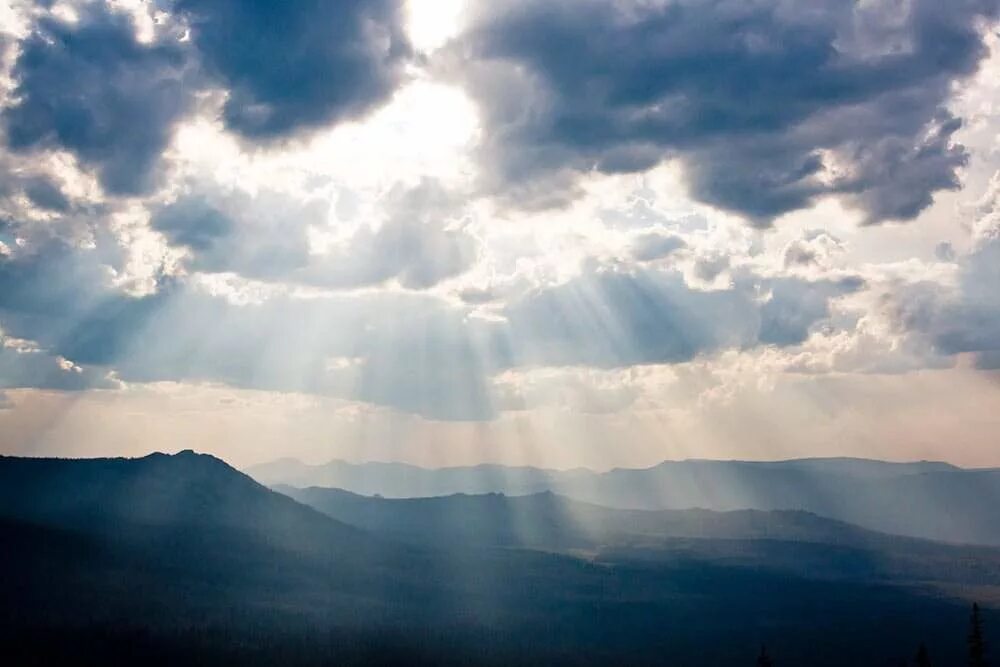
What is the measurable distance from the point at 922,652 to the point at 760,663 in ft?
52.2

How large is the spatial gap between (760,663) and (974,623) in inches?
834

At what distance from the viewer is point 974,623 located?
94.1 metres

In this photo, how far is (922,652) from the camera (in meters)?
96.0

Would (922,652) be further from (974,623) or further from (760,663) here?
(760,663)

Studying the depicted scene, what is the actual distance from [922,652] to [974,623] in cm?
586

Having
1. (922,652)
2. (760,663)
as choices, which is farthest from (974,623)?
(760,663)

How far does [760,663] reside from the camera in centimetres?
9950
